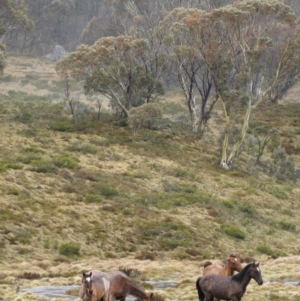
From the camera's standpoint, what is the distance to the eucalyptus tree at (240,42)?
51.9m

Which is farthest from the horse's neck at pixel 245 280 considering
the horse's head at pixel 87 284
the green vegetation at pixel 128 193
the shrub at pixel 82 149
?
the shrub at pixel 82 149

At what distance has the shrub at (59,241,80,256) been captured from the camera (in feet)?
88.7

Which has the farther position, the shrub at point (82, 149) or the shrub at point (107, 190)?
the shrub at point (82, 149)

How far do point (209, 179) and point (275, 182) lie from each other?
29.1 ft

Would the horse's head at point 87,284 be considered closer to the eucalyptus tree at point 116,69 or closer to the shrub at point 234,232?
the shrub at point 234,232

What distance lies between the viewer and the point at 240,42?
53.4 metres

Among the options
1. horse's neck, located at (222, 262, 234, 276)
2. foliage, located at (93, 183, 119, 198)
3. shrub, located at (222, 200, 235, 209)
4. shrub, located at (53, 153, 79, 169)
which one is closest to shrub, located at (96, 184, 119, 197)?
foliage, located at (93, 183, 119, 198)

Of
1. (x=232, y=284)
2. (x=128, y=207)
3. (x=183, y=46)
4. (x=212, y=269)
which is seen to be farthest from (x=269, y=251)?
(x=183, y=46)

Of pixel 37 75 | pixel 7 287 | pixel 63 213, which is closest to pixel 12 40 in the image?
pixel 37 75

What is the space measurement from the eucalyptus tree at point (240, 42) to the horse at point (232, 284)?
38.2 meters

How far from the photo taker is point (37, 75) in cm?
10312

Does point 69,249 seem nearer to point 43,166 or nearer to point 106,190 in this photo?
point 106,190

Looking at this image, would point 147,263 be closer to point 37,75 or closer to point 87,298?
point 87,298

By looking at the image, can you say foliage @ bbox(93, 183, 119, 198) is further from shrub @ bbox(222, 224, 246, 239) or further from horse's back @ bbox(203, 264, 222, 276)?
horse's back @ bbox(203, 264, 222, 276)
